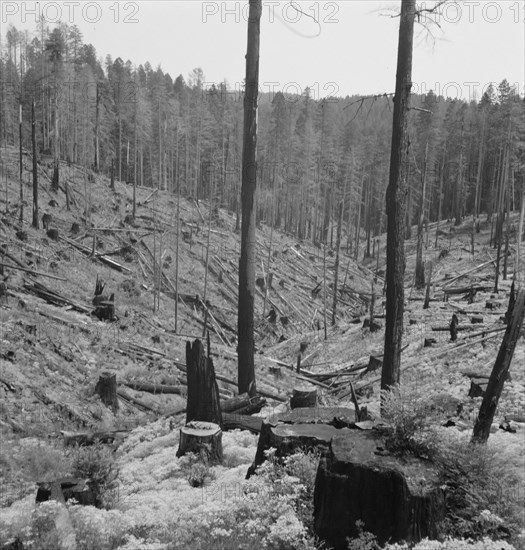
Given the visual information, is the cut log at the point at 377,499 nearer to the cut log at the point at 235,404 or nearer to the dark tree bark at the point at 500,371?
the dark tree bark at the point at 500,371

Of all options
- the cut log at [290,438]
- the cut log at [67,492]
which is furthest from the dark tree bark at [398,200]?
the cut log at [67,492]

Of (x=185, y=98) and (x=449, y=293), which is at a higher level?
(x=185, y=98)

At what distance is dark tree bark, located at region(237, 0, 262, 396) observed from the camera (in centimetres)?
971

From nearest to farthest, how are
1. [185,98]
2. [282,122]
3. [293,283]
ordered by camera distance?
[293,283] → [282,122] → [185,98]

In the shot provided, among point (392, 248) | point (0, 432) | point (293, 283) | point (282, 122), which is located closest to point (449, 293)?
point (293, 283)

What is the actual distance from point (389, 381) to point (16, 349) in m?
9.11

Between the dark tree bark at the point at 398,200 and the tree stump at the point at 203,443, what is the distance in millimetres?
2911

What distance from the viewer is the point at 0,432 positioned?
838 cm

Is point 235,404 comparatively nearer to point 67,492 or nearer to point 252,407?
point 252,407

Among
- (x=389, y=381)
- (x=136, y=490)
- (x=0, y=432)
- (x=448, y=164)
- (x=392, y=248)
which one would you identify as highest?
(x=448, y=164)

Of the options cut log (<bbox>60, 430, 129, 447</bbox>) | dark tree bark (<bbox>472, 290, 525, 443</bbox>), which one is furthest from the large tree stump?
dark tree bark (<bbox>472, 290, 525, 443</bbox>)

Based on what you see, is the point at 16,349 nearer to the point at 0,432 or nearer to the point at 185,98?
the point at 0,432

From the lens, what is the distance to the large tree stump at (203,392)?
25.6 ft

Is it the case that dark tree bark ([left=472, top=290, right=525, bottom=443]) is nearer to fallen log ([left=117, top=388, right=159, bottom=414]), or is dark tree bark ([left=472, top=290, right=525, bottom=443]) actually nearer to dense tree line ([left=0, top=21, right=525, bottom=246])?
fallen log ([left=117, top=388, right=159, bottom=414])
